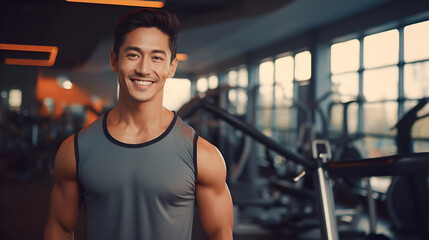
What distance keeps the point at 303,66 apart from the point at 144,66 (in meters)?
5.74

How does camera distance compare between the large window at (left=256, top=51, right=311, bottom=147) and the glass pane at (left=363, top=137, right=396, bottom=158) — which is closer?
the glass pane at (left=363, top=137, right=396, bottom=158)

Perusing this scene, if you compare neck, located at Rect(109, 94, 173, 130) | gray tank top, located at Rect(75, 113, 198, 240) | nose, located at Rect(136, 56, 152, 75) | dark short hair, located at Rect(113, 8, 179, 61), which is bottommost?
gray tank top, located at Rect(75, 113, 198, 240)

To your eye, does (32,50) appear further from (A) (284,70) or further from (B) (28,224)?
(A) (284,70)

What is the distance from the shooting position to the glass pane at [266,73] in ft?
23.2

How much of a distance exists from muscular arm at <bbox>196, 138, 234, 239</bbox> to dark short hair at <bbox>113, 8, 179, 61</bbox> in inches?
8.6

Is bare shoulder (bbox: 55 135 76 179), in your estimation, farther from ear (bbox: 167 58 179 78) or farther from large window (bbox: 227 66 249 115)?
large window (bbox: 227 66 249 115)

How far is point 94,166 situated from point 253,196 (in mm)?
2923

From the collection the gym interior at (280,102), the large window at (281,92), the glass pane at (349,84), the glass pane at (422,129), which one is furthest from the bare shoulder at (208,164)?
the large window at (281,92)

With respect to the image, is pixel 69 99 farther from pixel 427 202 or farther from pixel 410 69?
pixel 427 202

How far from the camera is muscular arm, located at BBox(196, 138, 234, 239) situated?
73 cm

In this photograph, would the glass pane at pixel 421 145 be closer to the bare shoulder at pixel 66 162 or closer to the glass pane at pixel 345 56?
the glass pane at pixel 345 56

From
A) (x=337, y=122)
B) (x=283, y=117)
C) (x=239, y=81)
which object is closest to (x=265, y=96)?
(x=283, y=117)

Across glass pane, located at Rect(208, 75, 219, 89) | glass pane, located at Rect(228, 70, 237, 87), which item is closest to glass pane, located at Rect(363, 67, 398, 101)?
glass pane, located at Rect(228, 70, 237, 87)

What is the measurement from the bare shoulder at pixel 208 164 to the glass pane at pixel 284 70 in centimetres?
595
